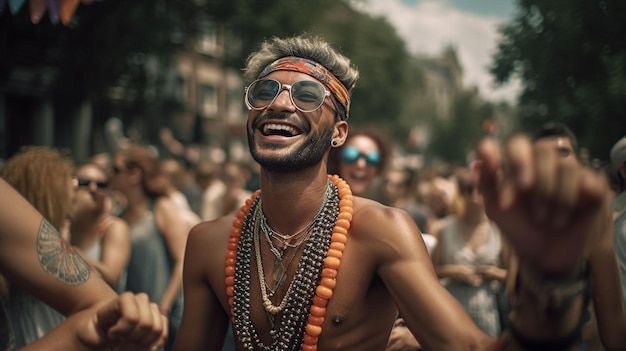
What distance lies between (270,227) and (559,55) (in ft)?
5.29

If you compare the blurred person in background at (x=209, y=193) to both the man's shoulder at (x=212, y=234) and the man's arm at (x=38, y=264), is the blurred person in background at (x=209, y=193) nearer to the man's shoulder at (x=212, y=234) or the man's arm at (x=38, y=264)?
the man's shoulder at (x=212, y=234)

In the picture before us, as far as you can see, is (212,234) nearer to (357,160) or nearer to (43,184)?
(43,184)

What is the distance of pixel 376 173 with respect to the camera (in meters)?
4.97

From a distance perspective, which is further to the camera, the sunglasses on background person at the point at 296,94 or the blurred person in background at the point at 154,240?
the blurred person in background at the point at 154,240

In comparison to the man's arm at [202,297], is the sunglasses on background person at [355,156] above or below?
above

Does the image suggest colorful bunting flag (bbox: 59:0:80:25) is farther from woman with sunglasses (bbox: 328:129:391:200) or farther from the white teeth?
woman with sunglasses (bbox: 328:129:391:200)

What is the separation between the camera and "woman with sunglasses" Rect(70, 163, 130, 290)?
447cm

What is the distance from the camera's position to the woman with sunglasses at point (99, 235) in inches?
176

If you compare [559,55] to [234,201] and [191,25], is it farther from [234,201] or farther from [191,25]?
[191,25]

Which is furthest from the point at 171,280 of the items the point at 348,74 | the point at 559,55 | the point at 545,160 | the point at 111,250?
the point at 545,160

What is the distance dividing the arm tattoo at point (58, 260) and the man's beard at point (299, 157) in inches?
30.5

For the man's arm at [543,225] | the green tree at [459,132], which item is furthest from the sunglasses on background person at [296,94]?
the green tree at [459,132]

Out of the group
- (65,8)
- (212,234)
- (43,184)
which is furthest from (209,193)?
(212,234)

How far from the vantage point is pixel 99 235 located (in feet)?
15.3
